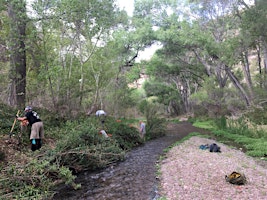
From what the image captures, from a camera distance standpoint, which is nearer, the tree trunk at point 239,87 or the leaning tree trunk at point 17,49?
the leaning tree trunk at point 17,49

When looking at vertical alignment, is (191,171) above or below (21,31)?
below

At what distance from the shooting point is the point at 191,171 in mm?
7676

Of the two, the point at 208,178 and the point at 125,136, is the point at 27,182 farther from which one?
the point at 125,136

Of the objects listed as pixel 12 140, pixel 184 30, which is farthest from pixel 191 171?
pixel 184 30

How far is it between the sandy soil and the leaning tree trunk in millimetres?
8681

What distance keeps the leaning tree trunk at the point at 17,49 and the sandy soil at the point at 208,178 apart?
342 inches

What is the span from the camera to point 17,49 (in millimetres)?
12016

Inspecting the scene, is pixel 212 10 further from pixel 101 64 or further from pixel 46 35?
pixel 46 35

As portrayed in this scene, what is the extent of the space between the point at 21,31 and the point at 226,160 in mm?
11997

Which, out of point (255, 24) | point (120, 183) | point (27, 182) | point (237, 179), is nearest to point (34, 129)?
point (27, 182)

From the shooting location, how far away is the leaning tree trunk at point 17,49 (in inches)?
443

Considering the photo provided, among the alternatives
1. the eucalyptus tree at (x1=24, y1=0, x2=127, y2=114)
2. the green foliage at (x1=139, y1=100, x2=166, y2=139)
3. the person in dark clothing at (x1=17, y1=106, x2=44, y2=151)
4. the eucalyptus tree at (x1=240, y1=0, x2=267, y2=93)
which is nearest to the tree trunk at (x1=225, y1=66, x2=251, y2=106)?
the eucalyptus tree at (x1=240, y1=0, x2=267, y2=93)

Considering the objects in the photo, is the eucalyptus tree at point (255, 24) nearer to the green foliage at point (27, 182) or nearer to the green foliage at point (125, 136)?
the green foliage at point (125, 136)

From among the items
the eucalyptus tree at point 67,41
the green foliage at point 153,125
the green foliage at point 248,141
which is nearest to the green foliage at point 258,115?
the green foliage at point 248,141
